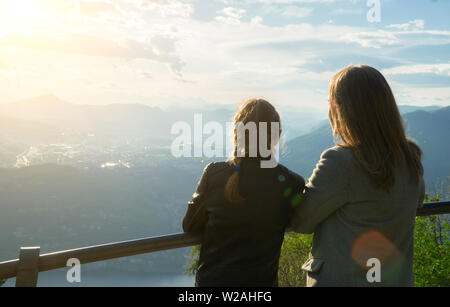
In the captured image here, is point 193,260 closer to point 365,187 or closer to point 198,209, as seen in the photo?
point 198,209

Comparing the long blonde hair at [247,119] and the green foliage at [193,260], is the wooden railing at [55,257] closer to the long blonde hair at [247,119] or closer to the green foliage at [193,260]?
the green foliage at [193,260]

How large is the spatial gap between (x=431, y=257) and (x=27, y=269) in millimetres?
18231

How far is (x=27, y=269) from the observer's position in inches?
96.5

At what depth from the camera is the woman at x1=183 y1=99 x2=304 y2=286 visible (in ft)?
8.41

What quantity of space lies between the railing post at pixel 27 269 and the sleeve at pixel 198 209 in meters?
0.99

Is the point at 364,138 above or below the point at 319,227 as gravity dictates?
above

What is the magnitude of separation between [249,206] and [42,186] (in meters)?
151

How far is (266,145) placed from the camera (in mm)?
2611

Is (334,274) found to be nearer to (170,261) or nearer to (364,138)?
(364,138)

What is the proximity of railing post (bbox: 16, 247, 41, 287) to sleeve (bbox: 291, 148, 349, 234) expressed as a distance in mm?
1719

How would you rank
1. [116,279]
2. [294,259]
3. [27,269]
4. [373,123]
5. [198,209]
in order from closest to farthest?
[373,123] → [27,269] → [198,209] → [294,259] → [116,279]

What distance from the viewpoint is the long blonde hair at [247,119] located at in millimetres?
2527

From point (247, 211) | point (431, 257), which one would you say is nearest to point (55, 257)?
point (247, 211)

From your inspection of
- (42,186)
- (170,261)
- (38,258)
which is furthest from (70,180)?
(38,258)
